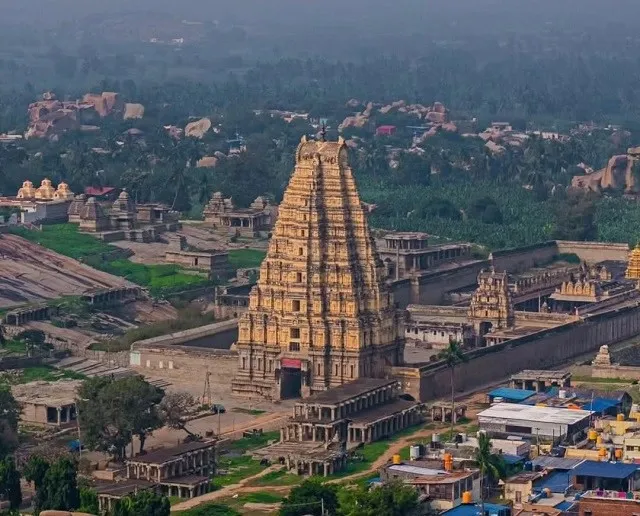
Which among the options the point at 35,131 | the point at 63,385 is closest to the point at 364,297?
the point at 63,385

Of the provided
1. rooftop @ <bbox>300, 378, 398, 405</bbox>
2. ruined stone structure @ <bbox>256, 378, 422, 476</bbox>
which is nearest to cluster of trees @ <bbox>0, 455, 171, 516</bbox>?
ruined stone structure @ <bbox>256, 378, 422, 476</bbox>

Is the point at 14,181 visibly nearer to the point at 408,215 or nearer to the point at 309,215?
the point at 408,215

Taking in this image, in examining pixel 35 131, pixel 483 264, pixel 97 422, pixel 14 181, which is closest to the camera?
pixel 97 422

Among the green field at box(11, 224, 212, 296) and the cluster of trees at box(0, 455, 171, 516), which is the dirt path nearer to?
the cluster of trees at box(0, 455, 171, 516)

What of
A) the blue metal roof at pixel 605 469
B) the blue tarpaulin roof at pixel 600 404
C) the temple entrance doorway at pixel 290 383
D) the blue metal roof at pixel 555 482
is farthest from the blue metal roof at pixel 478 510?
the temple entrance doorway at pixel 290 383

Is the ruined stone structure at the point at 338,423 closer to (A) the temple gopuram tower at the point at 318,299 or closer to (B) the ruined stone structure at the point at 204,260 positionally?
(A) the temple gopuram tower at the point at 318,299

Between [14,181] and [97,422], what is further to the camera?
[14,181]

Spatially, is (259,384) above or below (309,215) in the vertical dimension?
below
